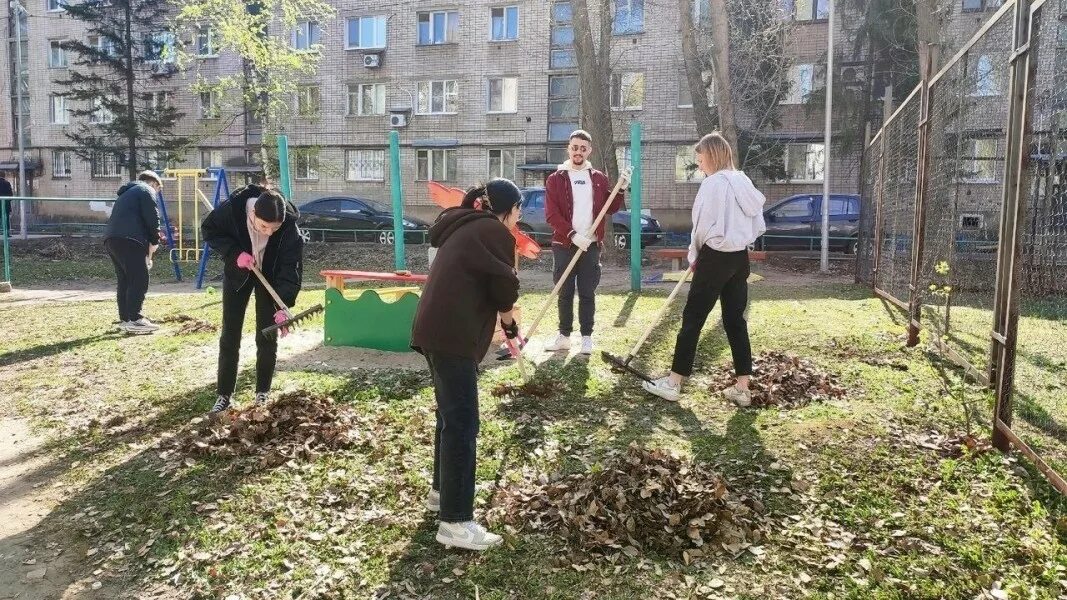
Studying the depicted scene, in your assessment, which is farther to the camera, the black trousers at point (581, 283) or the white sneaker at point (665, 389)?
the black trousers at point (581, 283)

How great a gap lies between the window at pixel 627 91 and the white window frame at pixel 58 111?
23.7 m

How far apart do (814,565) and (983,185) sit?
5.04 m

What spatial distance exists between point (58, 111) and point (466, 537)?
37830 mm

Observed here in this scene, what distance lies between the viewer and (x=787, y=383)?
17.9 ft

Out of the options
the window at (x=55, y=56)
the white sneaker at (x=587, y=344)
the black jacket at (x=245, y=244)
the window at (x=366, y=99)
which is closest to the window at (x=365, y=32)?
the window at (x=366, y=99)

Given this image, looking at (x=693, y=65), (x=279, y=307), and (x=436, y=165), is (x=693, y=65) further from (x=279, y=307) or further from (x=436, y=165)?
(x=279, y=307)

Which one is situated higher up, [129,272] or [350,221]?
[350,221]

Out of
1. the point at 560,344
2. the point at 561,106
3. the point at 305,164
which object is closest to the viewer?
the point at 560,344

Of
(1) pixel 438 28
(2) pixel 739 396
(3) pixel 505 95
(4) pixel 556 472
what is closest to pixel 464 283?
(4) pixel 556 472

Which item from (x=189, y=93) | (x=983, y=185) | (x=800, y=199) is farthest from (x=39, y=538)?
(x=189, y=93)

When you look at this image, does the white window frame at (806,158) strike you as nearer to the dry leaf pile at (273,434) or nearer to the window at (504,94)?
the window at (504,94)

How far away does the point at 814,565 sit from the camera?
10.3ft

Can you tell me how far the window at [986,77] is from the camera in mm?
5933

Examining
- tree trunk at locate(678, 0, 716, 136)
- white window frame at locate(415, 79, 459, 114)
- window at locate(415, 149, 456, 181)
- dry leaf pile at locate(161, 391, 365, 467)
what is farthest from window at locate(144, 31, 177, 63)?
dry leaf pile at locate(161, 391, 365, 467)
